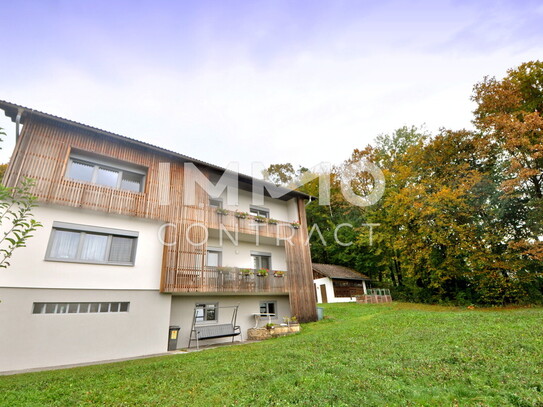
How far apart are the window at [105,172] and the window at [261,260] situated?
7.24 metres

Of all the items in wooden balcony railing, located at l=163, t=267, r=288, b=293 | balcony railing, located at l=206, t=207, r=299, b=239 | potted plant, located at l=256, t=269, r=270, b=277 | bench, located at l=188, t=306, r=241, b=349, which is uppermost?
balcony railing, located at l=206, t=207, r=299, b=239

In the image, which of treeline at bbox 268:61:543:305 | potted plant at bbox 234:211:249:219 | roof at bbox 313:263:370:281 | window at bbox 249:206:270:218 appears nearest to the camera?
potted plant at bbox 234:211:249:219

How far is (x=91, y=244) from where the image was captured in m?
10.4

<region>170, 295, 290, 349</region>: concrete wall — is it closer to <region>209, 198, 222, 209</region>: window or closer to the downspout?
<region>209, 198, 222, 209</region>: window

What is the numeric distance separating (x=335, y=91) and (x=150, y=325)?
46.7 ft

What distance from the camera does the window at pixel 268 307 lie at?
49.3ft

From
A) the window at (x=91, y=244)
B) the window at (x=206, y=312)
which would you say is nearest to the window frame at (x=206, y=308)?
the window at (x=206, y=312)

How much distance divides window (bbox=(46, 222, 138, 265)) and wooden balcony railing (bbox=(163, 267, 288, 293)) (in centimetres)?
201

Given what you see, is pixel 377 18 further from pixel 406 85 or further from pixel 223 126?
pixel 223 126

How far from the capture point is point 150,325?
10.5 metres

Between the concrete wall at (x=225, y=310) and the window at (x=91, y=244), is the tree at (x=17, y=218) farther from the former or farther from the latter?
the concrete wall at (x=225, y=310)

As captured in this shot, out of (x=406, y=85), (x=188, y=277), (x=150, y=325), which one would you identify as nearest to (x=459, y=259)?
(x=406, y=85)

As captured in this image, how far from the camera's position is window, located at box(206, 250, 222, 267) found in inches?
551

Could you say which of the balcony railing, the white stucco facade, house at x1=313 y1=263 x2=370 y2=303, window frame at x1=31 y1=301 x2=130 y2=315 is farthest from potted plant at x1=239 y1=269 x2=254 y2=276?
house at x1=313 y1=263 x2=370 y2=303
